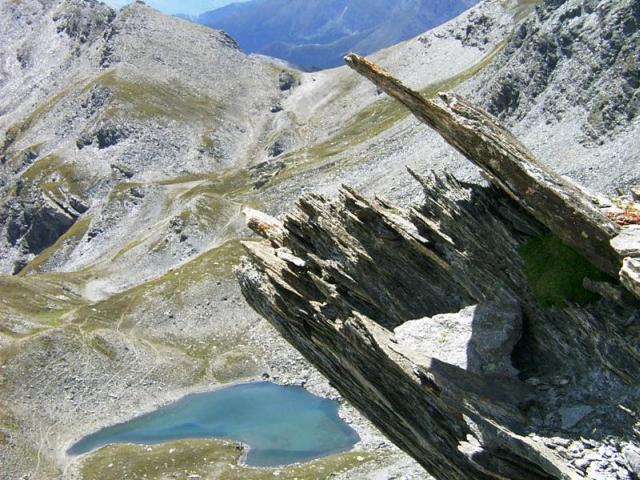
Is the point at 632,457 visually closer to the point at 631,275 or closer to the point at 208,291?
the point at 631,275

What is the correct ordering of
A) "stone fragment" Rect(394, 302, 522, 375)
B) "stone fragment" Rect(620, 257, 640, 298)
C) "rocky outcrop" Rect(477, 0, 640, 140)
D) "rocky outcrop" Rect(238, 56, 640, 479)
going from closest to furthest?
"stone fragment" Rect(620, 257, 640, 298) → "rocky outcrop" Rect(238, 56, 640, 479) → "stone fragment" Rect(394, 302, 522, 375) → "rocky outcrop" Rect(477, 0, 640, 140)

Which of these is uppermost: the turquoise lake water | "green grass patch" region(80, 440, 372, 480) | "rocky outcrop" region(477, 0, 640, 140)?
"rocky outcrop" region(477, 0, 640, 140)

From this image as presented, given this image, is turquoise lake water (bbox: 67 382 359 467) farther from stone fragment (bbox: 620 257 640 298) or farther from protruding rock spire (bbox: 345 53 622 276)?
stone fragment (bbox: 620 257 640 298)

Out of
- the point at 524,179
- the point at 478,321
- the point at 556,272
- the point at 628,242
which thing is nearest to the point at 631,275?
the point at 628,242

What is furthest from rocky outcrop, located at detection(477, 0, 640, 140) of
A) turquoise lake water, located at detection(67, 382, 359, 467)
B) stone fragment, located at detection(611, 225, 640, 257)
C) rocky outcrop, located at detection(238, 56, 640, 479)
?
stone fragment, located at detection(611, 225, 640, 257)

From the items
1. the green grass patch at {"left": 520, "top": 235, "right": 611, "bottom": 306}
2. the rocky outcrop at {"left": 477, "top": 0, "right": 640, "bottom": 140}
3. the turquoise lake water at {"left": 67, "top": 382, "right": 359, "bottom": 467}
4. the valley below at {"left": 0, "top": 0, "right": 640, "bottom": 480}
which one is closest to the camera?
the green grass patch at {"left": 520, "top": 235, "right": 611, "bottom": 306}

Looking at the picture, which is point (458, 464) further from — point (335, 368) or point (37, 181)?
point (37, 181)

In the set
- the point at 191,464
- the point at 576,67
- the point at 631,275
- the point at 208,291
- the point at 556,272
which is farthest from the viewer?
the point at 208,291

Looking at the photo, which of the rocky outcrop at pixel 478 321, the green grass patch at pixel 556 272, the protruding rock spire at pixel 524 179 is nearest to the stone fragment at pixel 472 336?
the rocky outcrop at pixel 478 321
